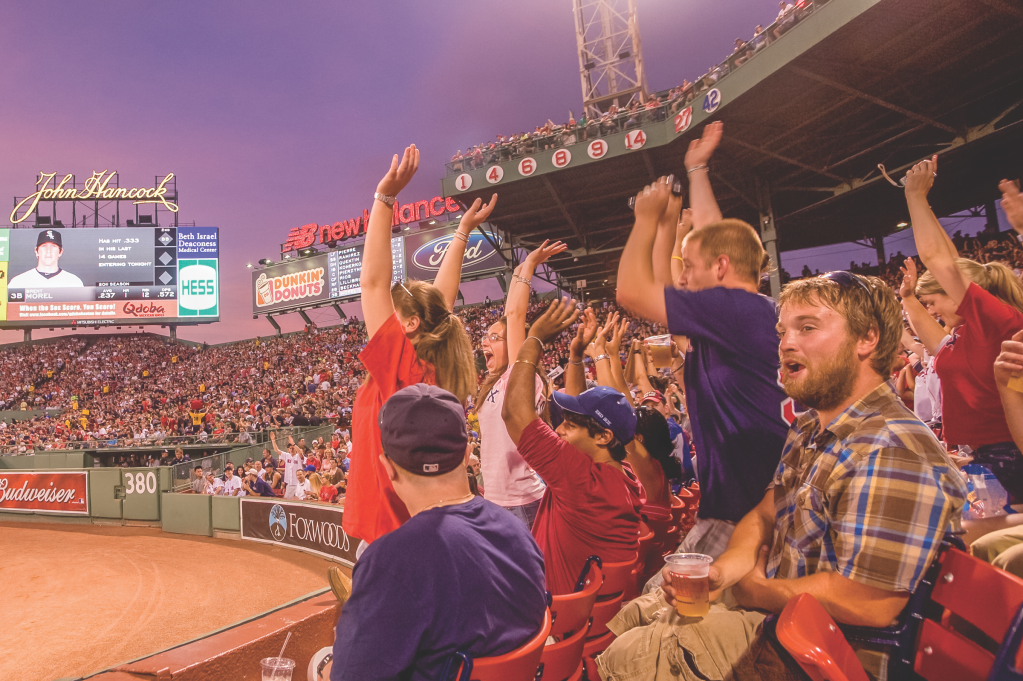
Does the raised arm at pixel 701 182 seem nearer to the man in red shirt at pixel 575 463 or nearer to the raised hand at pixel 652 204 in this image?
the raised hand at pixel 652 204

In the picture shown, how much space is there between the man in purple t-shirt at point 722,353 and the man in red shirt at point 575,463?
0.45 meters

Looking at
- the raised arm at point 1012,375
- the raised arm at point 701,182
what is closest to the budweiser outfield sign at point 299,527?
the raised arm at point 701,182

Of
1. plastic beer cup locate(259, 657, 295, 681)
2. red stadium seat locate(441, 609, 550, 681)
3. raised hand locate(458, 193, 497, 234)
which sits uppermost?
raised hand locate(458, 193, 497, 234)

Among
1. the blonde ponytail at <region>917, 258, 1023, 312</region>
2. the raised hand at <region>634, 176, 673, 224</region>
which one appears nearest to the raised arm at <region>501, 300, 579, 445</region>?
the raised hand at <region>634, 176, 673, 224</region>

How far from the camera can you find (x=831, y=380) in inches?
64.7

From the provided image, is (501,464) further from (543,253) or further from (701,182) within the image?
(701,182)

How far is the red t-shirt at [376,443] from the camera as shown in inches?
85.0

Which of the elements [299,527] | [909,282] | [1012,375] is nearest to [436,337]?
[1012,375]

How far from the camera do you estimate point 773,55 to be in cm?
1323

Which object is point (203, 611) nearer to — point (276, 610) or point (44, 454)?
point (276, 610)

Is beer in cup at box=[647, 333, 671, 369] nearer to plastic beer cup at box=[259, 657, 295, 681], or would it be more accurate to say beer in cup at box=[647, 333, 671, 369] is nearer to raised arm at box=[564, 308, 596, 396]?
raised arm at box=[564, 308, 596, 396]

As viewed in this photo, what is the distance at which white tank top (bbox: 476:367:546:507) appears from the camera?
339 cm

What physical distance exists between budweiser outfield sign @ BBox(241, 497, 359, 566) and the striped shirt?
868cm

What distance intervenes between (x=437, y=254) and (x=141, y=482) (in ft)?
60.9
